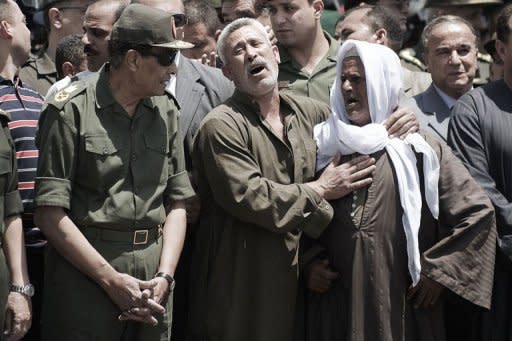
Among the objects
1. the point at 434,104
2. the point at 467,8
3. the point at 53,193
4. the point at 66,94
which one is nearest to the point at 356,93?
the point at 434,104

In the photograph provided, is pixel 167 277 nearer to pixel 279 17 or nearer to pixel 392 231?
pixel 392 231

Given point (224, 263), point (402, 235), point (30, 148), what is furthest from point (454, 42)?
point (30, 148)

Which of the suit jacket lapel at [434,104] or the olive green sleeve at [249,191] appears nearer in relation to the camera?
the olive green sleeve at [249,191]

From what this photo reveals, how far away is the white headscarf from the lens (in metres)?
5.25

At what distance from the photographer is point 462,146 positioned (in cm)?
570

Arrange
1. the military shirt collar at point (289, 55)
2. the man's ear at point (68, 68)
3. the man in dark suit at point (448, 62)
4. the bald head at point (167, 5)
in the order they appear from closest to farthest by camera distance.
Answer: the bald head at point (167, 5), the military shirt collar at point (289, 55), the man in dark suit at point (448, 62), the man's ear at point (68, 68)

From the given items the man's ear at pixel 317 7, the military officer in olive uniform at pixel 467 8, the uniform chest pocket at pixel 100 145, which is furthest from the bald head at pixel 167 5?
the military officer in olive uniform at pixel 467 8

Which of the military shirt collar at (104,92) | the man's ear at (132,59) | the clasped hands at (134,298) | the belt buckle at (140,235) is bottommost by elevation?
the clasped hands at (134,298)

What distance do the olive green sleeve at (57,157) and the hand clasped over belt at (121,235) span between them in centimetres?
17

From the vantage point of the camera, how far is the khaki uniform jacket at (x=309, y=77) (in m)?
6.34

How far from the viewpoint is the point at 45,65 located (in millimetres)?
7574

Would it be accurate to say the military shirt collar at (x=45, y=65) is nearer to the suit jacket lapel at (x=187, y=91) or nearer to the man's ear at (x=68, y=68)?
the man's ear at (x=68, y=68)

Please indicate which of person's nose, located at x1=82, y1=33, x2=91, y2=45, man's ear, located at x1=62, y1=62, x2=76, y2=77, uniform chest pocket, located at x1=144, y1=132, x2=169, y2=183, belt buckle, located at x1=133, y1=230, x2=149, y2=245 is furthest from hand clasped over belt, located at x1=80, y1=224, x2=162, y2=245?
man's ear, located at x1=62, y1=62, x2=76, y2=77

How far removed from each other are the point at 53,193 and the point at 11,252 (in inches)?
13.7
